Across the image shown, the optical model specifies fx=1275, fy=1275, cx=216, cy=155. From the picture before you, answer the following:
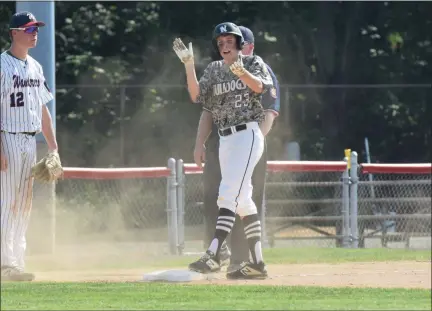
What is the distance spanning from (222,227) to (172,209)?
17.0 ft

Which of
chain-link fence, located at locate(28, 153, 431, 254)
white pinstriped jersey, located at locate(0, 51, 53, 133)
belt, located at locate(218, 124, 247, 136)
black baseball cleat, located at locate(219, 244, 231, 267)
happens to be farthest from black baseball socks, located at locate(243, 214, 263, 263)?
chain-link fence, located at locate(28, 153, 431, 254)

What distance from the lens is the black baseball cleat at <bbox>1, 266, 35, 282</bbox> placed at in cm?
991

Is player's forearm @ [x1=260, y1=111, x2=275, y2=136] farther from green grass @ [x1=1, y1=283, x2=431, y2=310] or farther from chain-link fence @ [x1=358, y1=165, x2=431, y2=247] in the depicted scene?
chain-link fence @ [x1=358, y1=165, x2=431, y2=247]

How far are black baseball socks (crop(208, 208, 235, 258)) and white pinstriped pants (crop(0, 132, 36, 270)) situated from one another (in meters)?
1.56

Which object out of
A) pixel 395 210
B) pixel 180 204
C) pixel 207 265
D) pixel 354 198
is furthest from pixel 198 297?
pixel 395 210

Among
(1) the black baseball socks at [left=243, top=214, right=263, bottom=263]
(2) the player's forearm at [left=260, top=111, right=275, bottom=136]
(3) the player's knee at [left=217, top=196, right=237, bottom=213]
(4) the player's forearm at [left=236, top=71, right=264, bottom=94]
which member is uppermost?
(4) the player's forearm at [left=236, top=71, right=264, bottom=94]

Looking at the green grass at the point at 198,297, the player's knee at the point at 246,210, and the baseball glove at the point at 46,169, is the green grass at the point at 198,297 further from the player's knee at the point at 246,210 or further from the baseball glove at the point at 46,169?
the baseball glove at the point at 46,169

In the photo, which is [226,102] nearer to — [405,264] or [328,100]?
[405,264]

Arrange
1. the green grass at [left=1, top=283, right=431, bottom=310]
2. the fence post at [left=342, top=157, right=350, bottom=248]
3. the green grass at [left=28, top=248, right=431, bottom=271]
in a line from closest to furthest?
the green grass at [left=1, top=283, right=431, bottom=310]
the green grass at [left=28, top=248, right=431, bottom=271]
the fence post at [left=342, top=157, right=350, bottom=248]

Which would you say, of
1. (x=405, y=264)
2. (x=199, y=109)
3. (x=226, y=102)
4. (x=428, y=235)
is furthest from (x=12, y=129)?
(x=199, y=109)

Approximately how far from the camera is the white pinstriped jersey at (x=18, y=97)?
9.98 metres

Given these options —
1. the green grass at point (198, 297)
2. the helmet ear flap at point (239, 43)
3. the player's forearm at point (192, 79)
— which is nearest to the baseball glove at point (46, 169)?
the green grass at point (198, 297)

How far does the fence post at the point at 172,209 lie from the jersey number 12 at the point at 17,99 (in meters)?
5.05

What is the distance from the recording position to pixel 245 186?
32.4 feet
